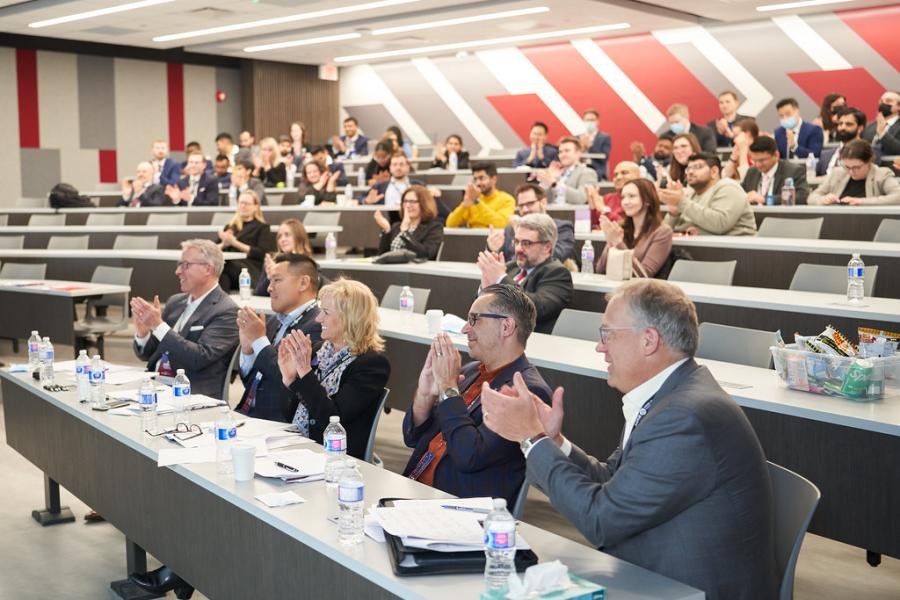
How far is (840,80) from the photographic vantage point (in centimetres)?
1298

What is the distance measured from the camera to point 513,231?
648cm

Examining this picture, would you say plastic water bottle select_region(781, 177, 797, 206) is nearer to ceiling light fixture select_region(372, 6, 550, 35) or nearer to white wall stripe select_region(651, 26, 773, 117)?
ceiling light fixture select_region(372, 6, 550, 35)

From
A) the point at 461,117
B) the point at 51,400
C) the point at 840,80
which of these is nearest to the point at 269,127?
the point at 461,117

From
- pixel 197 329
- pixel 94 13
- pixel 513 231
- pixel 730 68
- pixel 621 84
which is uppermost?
pixel 94 13

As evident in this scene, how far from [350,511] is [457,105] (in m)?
15.9

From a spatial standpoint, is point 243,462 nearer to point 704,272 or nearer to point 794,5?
point 704,272

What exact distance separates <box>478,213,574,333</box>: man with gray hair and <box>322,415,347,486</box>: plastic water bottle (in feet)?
7.59


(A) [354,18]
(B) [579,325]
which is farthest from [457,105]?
(B) [579,325]

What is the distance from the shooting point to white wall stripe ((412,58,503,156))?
1723 centimetres

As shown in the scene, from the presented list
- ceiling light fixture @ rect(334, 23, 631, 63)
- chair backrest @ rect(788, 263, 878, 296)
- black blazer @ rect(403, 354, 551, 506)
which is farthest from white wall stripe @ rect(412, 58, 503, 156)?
black blazer @ rect(403, 354, 551, 506)

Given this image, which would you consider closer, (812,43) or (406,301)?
(406,301)

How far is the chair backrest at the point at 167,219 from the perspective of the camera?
1038cm

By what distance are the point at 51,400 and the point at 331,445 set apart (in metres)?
1.55

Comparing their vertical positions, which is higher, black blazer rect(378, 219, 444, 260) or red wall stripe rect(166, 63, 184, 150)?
red wall stripe rect(166, 63, 184, 150)
